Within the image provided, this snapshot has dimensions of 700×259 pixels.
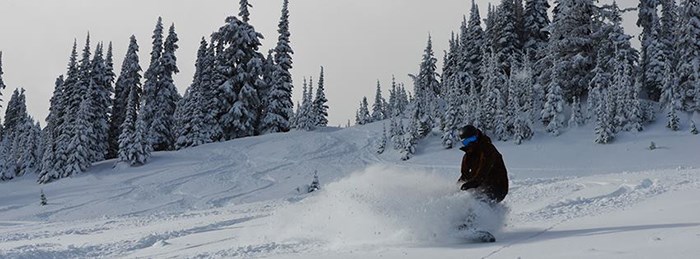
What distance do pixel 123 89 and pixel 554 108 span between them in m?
38.4

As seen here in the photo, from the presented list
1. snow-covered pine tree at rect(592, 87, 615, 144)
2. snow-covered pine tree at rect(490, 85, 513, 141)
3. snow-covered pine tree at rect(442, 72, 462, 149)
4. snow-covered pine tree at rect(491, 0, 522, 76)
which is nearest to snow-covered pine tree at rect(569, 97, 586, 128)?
snow-covered pine tree at rect(592, 87, 615, 144)

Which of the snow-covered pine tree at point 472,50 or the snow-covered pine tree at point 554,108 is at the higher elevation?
the snow-covered pine tree at point 472,50

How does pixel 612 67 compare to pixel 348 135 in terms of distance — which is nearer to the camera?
pixel 612 67

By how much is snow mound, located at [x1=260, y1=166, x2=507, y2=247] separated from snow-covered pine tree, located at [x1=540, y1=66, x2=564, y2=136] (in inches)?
1112

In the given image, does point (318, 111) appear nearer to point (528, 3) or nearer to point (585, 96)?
point (528, 3)

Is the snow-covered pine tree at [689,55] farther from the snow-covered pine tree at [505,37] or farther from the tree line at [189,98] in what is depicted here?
the tree line at [189,98]

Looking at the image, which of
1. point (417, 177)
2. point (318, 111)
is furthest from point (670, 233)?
point (318, 111)

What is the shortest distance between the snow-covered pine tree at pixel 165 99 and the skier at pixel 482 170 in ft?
145

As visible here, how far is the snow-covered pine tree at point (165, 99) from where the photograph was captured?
5016 cm

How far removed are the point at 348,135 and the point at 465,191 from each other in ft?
118

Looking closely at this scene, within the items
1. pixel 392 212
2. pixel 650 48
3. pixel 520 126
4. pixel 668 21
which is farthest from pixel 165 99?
pixel 392 212

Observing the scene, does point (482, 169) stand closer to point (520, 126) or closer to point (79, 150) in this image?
point (520, 126)

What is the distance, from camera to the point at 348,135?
43594 millimetres

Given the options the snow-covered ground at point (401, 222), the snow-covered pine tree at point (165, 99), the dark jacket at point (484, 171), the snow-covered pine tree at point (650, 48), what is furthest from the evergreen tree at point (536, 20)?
the dark jacket at point (484, 171)
